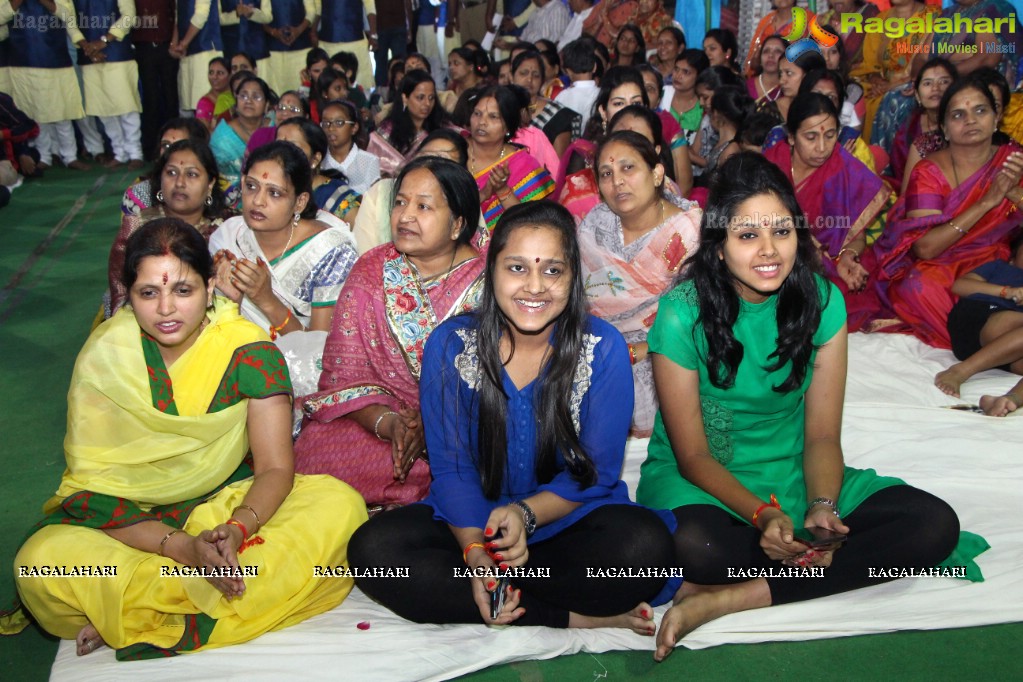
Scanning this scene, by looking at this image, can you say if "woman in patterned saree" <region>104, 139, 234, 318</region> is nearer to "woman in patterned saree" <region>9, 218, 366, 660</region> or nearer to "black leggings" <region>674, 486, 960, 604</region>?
"woman in patterned saree" <region>9, 218, 366, 660</region>

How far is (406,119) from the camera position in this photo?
5.85m

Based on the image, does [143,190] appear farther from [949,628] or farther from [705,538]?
[949,628]

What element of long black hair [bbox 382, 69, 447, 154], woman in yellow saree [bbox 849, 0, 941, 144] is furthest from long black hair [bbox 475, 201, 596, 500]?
woman in yellow saree [bbox 849, 0, 941, 144]

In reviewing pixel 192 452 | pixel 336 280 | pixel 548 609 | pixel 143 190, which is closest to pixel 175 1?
pixel 143 190

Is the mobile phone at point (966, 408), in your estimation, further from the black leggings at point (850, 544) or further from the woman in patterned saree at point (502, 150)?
the woman in patterned saree at point (502, 150)

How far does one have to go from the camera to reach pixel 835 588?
236cm

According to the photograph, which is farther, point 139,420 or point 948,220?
point 948,220

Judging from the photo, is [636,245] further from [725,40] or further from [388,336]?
[725,40]

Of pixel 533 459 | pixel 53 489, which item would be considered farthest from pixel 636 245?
pixel 53 489

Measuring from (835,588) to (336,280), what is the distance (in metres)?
1.91

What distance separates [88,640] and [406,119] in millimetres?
4110

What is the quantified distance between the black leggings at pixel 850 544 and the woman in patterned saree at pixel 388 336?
2.71 ft

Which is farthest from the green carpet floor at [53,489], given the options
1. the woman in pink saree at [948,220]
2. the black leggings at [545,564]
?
the woman in pink saree at [948,220]

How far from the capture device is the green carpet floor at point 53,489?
7.21 feet
